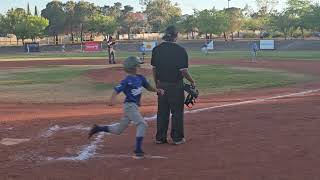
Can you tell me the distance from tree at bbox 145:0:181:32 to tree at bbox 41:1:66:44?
87.9 feet

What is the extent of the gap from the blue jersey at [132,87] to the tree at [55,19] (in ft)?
354

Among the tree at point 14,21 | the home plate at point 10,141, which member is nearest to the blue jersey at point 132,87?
the home plate at point 10,141

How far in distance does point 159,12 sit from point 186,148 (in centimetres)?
14056

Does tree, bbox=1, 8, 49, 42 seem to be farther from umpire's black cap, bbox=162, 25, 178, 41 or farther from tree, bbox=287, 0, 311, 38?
umpire's black cap, bbox=162, 25, 178, 41

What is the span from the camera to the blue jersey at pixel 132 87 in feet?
27.4

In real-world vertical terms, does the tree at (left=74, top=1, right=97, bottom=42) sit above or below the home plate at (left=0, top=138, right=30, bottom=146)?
above

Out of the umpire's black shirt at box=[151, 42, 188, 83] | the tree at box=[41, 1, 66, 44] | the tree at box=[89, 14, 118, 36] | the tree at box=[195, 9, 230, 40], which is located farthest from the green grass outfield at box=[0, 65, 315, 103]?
the tree at box=[41, 1, 66, 44]

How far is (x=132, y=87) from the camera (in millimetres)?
8383

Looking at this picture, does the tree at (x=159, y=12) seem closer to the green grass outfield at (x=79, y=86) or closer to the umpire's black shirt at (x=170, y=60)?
the green grass outfield at (x=79, y=86)

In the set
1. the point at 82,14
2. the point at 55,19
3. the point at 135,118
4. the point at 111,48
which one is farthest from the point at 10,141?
the point at 82,14

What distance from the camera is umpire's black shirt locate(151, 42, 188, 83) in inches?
364

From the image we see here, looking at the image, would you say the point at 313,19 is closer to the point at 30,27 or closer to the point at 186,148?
the point at 30,27

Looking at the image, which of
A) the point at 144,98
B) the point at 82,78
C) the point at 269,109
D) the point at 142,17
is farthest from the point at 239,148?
the point at 142,17

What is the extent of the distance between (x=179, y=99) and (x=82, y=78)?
704 inches
